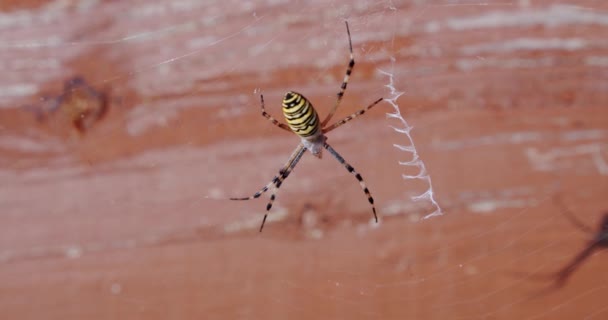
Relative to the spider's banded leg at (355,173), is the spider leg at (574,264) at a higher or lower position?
lower

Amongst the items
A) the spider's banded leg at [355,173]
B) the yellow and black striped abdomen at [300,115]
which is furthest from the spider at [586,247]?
the yellow and black striped abdomen at [300,115]

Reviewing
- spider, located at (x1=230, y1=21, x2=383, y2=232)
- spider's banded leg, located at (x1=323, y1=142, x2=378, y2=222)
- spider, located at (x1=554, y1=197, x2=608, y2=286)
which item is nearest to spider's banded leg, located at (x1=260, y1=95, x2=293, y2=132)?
spider, located at (x1=230, y1=21, x2=383, y2=232)

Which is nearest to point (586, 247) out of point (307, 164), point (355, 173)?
point (355, 173)

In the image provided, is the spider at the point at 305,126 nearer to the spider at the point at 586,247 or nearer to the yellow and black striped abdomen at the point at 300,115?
the yellow and black striped abdomen at the point at 300,115

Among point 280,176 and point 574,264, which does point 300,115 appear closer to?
point 280,176

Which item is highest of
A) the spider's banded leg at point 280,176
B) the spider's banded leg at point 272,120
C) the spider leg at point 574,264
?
the spider's banded leg at point 272,120

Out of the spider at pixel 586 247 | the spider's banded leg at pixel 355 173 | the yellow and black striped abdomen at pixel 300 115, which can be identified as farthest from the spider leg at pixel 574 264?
the yellow and black striped abdomen at pixel 300 115

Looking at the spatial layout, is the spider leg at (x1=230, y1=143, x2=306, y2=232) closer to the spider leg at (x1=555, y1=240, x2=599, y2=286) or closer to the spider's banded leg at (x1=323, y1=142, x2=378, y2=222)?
the spider's banded leg at (x1=323, y1=142, x2=378, y2=222)

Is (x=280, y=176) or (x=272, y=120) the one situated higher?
(x=272, y=120)

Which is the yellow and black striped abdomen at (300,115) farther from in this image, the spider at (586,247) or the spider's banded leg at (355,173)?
the spider at (586,247)
